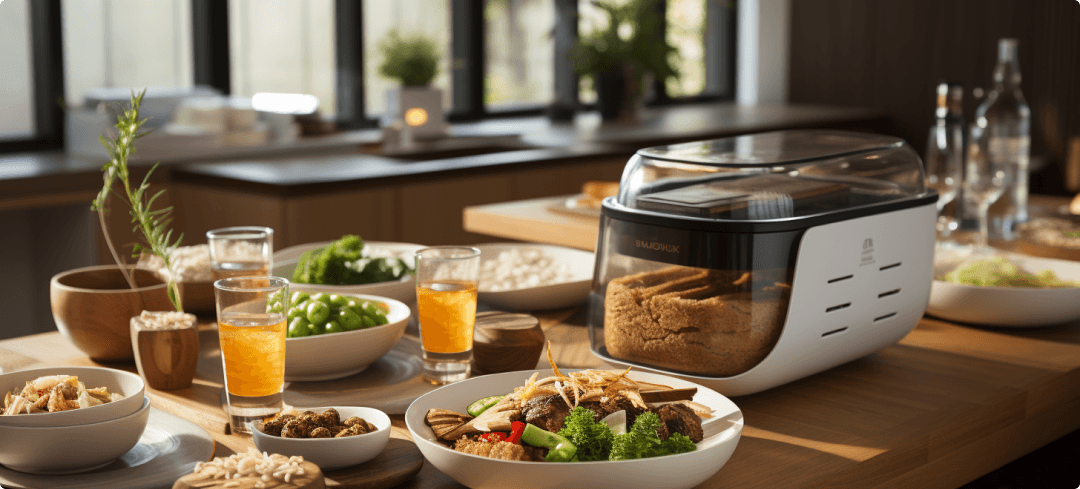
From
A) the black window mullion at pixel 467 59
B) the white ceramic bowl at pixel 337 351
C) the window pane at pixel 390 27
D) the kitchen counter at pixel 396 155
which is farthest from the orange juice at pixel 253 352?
the black window mullion at pixel 467 59

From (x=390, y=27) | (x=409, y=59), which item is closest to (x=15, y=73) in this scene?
(x=409, y=59)

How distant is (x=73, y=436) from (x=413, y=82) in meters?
3.04

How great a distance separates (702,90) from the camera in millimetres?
5500

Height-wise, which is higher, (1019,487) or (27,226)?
(27,226)

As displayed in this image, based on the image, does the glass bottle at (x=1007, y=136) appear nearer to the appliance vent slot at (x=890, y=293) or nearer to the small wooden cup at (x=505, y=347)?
the appliance vent slot at (x=890, y=293)

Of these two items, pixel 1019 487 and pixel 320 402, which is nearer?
pixel 320 402

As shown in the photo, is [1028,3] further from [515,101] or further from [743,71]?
[515,101]

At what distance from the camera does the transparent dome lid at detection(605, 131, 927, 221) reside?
44.0 inches

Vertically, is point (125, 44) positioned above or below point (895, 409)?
above

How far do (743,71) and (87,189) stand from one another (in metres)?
3.83

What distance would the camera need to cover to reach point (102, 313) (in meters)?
1.19

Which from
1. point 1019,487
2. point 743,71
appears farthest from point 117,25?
point 743,71

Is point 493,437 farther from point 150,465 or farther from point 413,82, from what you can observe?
point 413,82

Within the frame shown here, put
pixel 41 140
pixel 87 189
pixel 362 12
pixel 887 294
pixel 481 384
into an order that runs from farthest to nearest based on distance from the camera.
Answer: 1. pixel 362 12
2. pixel 41 140
3. pixel 87 189
4. pixel 887 294
5. pixel 481 384
